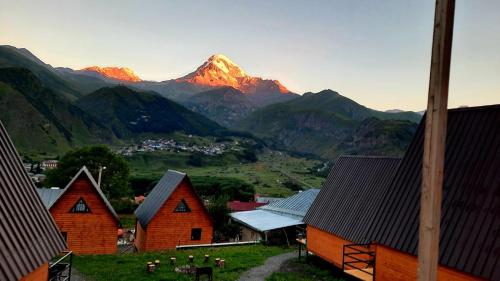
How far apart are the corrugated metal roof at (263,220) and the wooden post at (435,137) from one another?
32.2 meters

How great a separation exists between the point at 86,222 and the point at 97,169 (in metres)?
47.0

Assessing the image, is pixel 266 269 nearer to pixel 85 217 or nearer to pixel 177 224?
pixel 177 224

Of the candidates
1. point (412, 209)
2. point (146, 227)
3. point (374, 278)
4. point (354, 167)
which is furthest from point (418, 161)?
point (146, 227)

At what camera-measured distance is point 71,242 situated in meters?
34.2

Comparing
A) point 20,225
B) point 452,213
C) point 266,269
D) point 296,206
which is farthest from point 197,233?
point 20,225

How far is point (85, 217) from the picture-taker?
34531 millimetres

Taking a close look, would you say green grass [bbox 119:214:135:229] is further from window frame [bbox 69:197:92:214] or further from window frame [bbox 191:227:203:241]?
window frame [bbox 69:197:92:214]

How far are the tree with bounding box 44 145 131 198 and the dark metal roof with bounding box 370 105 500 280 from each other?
2578 inches

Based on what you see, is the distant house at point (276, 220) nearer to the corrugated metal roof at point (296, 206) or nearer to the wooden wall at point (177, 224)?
the corrugated metal roof at point (296, 206)

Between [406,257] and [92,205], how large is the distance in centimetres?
2736

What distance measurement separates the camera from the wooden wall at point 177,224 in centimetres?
3684

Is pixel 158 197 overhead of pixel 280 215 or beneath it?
overhead

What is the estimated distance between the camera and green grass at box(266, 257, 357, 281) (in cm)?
2319

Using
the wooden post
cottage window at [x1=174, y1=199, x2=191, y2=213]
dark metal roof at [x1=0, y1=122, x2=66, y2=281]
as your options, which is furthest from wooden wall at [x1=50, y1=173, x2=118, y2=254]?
the wooden post
